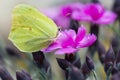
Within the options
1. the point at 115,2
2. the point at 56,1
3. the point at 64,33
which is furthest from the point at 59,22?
the point at 56,1

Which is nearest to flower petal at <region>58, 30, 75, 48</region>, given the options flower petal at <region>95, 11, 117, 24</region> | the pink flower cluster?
the pink flower cluster

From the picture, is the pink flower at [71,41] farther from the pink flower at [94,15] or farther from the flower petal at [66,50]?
the pink flower at [94,15]

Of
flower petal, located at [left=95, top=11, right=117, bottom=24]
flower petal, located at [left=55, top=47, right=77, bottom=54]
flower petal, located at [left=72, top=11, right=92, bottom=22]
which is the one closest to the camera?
flower petal, located at [left=55, top=47, right=77, bottom=54]

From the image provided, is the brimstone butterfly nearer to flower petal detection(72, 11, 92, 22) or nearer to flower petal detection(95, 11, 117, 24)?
flower petal detection(72, 11, 92, 22)

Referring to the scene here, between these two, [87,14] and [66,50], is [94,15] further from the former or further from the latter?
[66,50]

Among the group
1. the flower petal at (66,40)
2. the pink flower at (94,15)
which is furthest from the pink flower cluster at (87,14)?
the flower petal at (66,40)

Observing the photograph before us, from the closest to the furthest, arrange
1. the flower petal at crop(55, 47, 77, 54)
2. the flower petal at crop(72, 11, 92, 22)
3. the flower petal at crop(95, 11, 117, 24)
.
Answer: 1. the flower petal at crop(55, 47, 77, 54)
2. the flower petal at crop(72, 11, 92, 22)
3. the flower petal at crop(95, 11, 117, 24)
